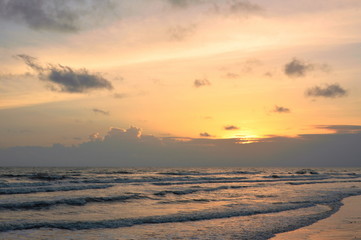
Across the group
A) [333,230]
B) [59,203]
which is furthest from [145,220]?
[59,203]

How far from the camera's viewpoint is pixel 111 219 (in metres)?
21.2

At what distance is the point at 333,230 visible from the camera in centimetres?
1791

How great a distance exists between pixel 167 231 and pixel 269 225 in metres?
5.79

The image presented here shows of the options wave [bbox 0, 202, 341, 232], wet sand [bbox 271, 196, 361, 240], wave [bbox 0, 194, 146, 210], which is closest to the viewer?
wet sand [bbox 271, 196, 361, 240]

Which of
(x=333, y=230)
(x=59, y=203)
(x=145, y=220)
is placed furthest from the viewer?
(x=59, y=203)

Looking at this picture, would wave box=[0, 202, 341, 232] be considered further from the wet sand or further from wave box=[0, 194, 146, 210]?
wave box=[0, 194, 146, 210]

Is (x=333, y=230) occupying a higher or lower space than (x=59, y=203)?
higher

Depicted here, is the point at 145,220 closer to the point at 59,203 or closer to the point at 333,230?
the point at 333,230

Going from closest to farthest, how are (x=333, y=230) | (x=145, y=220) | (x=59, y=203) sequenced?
1. (x=333, y=230)
2. (x=145, y=220)
3. (x=59, y=203)

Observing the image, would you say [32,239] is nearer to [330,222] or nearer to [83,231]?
[83,231]

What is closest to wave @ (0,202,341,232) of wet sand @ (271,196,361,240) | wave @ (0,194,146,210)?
wet sand @ (271,196,361,240)

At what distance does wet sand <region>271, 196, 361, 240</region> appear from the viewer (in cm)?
1636

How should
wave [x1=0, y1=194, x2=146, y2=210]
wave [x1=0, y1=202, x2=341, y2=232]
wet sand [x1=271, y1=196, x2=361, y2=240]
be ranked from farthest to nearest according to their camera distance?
wave [x1=0, y1=194, x2=146, y2=210]
wave [x1=0, y1=202, x2=341, y2=232]
wet sand [x1=271, y1=196, x2=361, y2=240]

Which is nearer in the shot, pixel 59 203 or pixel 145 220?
pixel 145 220
